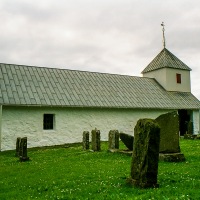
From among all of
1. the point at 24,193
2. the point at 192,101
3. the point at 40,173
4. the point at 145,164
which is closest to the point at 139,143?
the point at 145,164

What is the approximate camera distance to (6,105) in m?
19.0

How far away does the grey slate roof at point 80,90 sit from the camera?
68.4 feet

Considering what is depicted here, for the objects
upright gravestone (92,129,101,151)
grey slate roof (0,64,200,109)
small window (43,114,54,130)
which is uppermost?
grey slate roof (0,64,200,109)

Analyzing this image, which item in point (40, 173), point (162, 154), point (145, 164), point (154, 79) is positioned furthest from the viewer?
point (154, 79)

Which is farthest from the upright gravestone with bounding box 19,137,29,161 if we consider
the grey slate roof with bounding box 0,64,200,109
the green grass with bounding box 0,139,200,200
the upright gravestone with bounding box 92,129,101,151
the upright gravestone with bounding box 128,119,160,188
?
the upright gravestone with bounding box 128,119,160,188

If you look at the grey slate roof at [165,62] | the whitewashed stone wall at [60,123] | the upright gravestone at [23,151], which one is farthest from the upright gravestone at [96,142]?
the grey slate roof at [165,62]

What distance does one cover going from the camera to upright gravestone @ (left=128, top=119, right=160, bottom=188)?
689 centimetres

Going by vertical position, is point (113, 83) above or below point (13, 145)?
above

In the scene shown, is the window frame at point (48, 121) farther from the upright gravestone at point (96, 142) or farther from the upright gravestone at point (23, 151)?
the upright gravestone at point (23, 151)

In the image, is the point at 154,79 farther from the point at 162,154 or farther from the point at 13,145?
the point at 162,154

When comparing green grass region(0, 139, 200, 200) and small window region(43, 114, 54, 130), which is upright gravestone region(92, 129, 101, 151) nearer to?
green grass region(0, 139, 200, 200)

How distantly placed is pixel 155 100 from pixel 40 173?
62.6 ft

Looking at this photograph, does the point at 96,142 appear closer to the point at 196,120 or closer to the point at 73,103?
the point at 73,103

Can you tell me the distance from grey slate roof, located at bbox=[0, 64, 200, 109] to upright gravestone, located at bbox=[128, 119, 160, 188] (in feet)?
44.9
